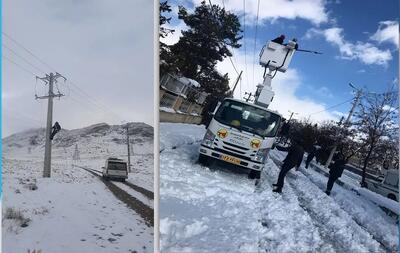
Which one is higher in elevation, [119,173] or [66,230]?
[119,173]

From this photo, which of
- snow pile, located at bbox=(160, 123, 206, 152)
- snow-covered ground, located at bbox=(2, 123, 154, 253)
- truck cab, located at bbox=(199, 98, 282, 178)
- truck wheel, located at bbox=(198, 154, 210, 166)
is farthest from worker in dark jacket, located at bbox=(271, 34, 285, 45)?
truck wheel, located at bbox=(198, 154, 210, 166)

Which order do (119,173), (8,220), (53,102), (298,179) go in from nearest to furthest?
(8,220), (119,173), (53,102), (298,179)

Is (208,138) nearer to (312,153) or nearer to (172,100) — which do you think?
(172,100)

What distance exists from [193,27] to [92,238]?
222cm

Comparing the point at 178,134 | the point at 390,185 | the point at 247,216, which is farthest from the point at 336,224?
the point at 178,134

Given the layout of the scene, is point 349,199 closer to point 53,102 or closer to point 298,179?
point 298,179

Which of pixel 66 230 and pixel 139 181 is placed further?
pixel 139 181

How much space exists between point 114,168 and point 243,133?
1558 millimetres

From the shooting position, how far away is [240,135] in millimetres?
4527

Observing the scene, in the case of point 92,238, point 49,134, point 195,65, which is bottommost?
point 92,238

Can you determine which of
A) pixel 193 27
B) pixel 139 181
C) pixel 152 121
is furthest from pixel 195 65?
pixel 139 181

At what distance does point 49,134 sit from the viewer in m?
3.88

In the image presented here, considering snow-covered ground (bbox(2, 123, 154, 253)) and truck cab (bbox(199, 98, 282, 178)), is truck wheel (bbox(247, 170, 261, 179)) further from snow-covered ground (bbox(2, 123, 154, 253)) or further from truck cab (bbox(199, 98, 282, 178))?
snow-covered ground (bbox(2, 123, 154, 253))

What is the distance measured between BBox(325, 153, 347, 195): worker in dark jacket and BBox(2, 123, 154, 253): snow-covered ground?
187cm
